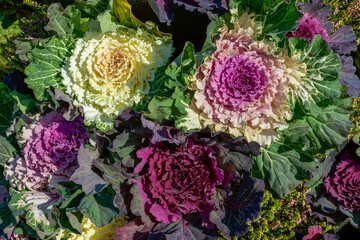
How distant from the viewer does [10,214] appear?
4.23 ft

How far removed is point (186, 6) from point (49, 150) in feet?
2.34

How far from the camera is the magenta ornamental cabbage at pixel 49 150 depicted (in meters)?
1.13

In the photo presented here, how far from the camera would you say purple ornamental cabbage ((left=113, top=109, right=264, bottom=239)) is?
103 centimetres

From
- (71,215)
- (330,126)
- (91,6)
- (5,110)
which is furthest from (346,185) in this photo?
(5,110)

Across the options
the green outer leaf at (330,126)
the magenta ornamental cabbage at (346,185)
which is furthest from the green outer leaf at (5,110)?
the magenta ornamental cabbage at (346,185)

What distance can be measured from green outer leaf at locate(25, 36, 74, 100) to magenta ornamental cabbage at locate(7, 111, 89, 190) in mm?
109

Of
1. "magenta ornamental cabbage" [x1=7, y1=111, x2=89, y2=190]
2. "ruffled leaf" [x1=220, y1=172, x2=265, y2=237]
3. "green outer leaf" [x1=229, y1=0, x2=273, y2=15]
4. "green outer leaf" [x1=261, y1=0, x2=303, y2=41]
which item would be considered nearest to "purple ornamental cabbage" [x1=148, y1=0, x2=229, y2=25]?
"green outer leaf" [x1=229, y1=0, x2=273, y2=15]

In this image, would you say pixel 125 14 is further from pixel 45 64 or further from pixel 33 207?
pixel 33 207

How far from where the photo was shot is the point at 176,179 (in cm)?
106

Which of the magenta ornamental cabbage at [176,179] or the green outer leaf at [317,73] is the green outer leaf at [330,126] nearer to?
the green outer leaf at [317,73]

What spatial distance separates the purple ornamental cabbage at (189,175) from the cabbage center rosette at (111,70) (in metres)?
0.11

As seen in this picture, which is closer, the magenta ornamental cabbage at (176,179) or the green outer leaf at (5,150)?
the magenta ornamental cabbage at (176,179)

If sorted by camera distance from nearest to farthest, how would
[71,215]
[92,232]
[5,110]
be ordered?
[71,215] → [92,232] → [5,110]

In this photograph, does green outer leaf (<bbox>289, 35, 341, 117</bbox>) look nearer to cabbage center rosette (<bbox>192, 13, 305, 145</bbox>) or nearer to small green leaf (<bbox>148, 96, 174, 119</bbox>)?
cabbage center rosette (<bbox>192, 13, 305, 145</bbox>)
